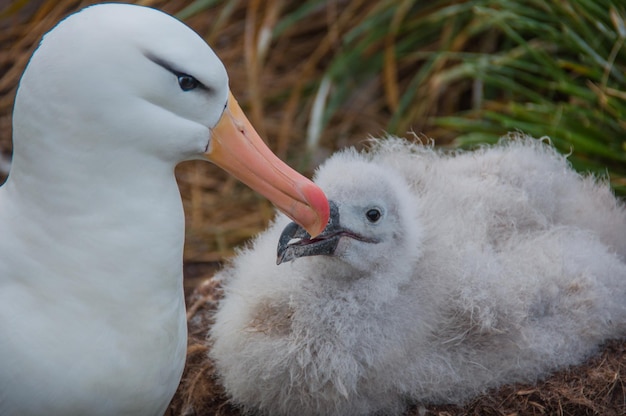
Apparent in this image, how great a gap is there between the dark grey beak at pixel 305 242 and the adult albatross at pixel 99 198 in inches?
16.3

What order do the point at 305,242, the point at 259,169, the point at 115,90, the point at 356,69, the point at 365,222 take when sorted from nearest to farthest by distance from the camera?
the point at 115,90
the point at 259,169
the point at 305,242
the point at 365,222
the point at 356,69

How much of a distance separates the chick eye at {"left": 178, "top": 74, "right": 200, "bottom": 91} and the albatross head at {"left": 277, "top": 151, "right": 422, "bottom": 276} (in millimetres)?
665

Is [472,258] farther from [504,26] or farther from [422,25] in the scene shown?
[422,25]

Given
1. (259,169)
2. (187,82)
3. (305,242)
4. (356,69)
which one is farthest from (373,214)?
(356,69)

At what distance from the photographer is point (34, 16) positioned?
5.60m

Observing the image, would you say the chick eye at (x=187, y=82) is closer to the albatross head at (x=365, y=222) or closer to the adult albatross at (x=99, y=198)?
the adult albatross at (x=99, y=198)

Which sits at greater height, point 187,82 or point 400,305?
point 187,82

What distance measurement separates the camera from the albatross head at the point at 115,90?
2.09 meters

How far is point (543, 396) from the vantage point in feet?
9.05

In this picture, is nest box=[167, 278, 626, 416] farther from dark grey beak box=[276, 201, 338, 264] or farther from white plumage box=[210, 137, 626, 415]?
dark grey beak box=[276, 201, 338, 264]

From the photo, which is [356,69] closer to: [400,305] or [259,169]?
[400,305]

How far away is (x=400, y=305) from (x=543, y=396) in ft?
1.61

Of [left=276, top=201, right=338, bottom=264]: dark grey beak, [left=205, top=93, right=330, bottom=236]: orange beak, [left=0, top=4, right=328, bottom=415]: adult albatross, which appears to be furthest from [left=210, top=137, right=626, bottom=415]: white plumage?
[left=0, top=4, right=328, bottom=415]: adult albatross

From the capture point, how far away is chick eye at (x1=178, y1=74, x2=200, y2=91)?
2145 mm
